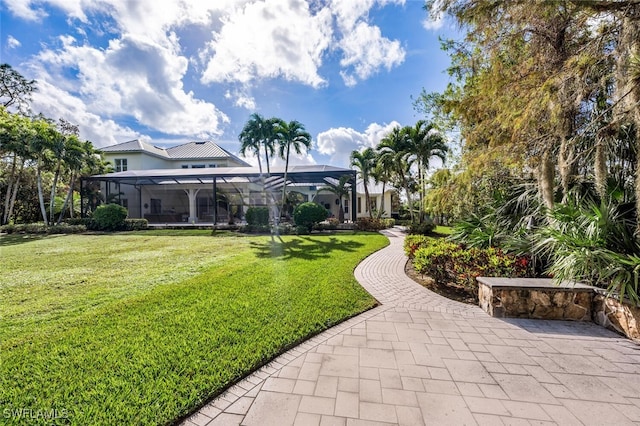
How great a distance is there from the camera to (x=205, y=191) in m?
24.9

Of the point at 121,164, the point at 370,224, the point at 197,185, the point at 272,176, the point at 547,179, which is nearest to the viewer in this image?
the point at 547,179

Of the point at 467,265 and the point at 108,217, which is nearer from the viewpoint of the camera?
the point at 467,265

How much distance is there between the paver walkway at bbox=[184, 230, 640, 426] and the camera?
2.04m

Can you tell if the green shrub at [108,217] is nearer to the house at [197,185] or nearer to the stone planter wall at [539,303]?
the house at [197,185]

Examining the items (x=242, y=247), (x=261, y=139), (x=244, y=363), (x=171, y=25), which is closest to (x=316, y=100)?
(x=261, y=139)

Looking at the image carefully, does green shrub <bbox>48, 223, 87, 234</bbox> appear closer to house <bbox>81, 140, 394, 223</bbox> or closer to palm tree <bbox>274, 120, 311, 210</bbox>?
house <bbox>81, 140, 394, 223</bbox>

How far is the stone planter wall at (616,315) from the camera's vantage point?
127 inches

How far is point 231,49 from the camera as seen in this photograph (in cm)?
930

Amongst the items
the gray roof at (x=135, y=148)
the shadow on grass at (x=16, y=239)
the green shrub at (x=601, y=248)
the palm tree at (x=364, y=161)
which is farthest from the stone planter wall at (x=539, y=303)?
the gray roof at (x=135, y=148)

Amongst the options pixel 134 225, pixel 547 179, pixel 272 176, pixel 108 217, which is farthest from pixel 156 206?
pixel 547 179

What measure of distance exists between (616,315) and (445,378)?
293cm

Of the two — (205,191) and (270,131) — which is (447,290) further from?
(205,191)

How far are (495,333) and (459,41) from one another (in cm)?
498

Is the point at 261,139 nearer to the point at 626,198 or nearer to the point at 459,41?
the point at 459,41
